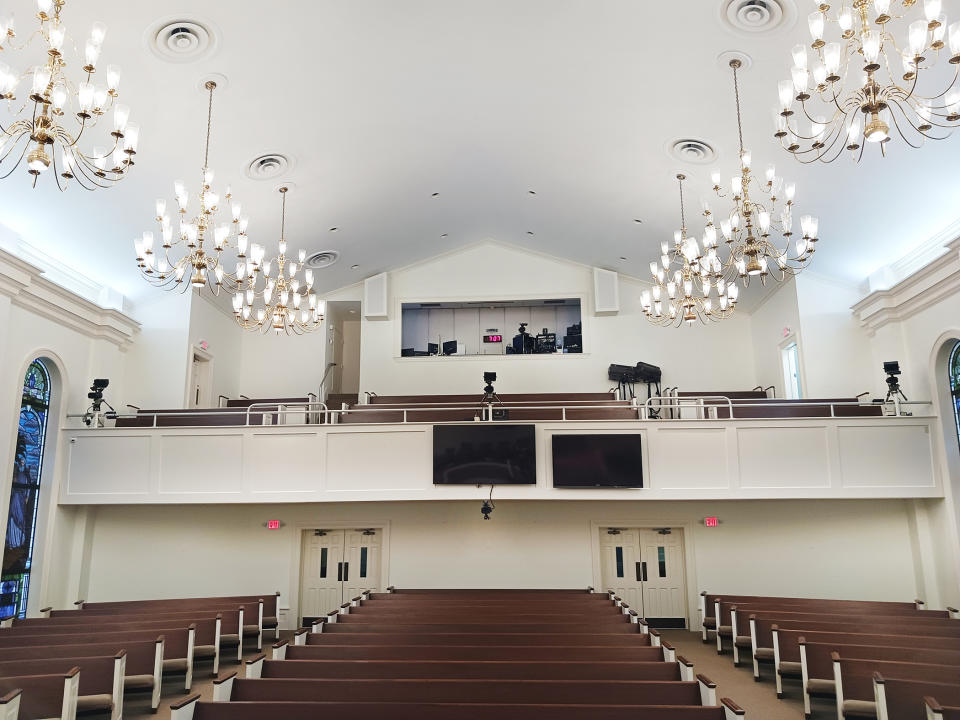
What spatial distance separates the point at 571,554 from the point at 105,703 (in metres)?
7.16

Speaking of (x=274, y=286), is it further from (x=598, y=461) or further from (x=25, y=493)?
(x=598, y=461)

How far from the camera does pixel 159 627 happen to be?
793 cm

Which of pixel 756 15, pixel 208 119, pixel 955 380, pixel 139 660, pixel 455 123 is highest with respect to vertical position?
pixel 455 123

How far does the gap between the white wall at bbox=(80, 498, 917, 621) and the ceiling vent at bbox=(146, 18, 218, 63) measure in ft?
23.8

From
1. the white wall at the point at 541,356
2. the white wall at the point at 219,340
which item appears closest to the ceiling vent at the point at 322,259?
the white wall at the point at 541,356

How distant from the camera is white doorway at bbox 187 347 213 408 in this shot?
39.8ft

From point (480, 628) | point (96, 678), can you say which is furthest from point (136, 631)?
point (480, 628)

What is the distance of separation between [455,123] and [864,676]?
24.1ft

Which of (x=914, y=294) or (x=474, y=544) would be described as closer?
(x=914, y=294)

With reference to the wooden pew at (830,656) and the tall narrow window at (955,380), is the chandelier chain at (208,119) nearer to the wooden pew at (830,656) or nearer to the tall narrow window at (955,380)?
the wooden pew at (830,656)

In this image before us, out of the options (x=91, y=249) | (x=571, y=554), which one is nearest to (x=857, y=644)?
(x=571, y=554)

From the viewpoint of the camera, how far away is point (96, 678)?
5.95 metres

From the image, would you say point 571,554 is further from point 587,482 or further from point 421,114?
point 421,114

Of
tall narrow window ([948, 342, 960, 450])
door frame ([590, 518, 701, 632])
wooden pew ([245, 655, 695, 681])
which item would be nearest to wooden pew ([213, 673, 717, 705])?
wooden pew ([245, 655, 695, 681])
